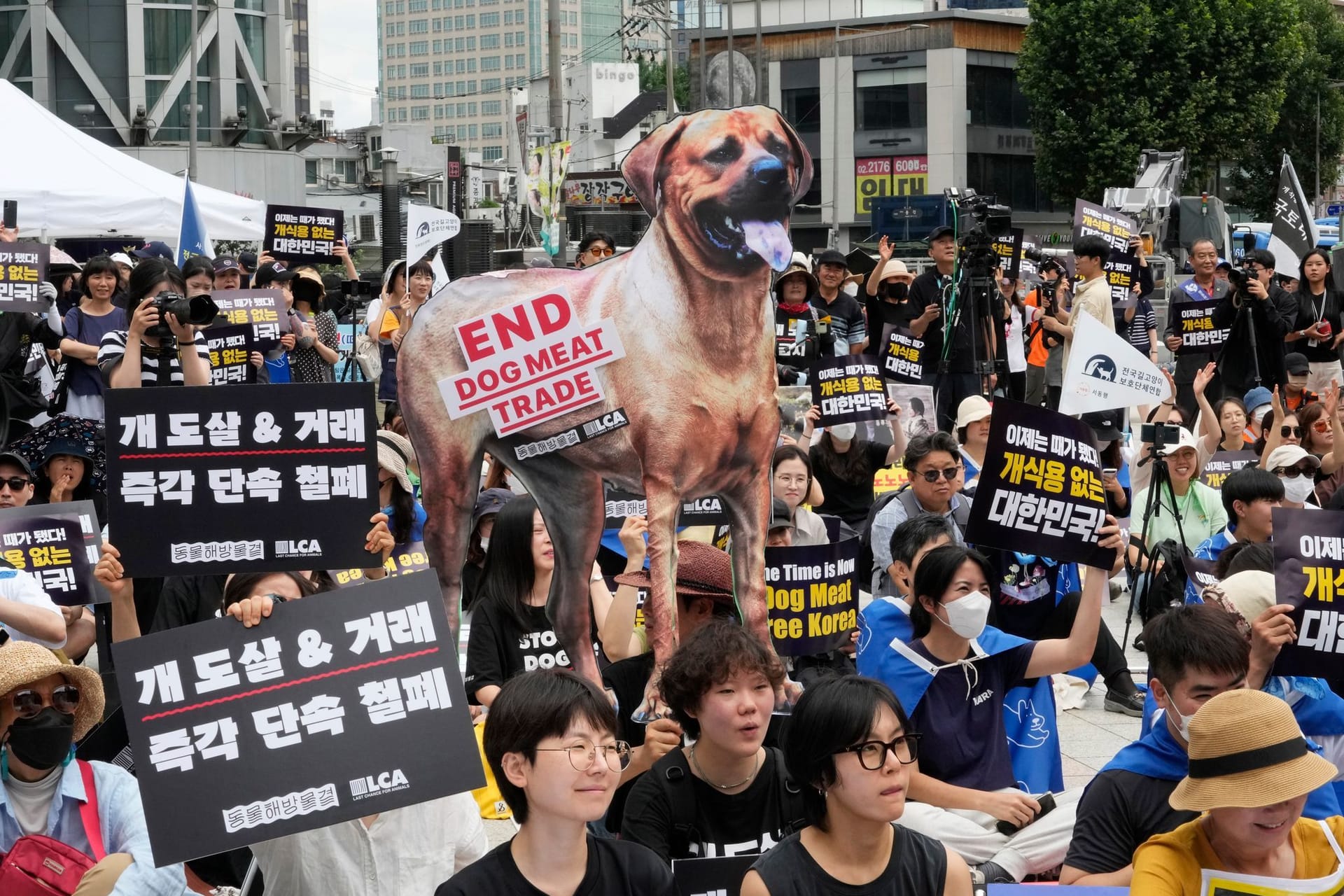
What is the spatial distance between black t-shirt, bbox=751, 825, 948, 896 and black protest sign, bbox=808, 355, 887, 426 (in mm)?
4458

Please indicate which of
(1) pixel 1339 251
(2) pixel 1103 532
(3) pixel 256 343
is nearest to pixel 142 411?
(2) pixel 1103 532

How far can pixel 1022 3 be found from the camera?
216 ft

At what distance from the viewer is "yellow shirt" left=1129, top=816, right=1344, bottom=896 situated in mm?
3266

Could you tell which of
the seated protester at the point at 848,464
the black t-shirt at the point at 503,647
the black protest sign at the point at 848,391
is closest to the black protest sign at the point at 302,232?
the seated protester at the point at 848,464

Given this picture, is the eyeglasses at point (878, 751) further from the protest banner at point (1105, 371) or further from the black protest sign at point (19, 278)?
the black protest sign at point (19, 278)

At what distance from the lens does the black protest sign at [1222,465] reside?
29.3ft

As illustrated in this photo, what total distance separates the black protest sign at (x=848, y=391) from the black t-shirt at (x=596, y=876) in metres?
4.51

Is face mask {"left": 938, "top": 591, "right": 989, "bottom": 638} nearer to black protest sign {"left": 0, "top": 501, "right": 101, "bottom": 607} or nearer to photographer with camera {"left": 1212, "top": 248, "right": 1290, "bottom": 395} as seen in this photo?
black protest sign {"left": 0, "top": 501, "right": 101, "bottom": 607}

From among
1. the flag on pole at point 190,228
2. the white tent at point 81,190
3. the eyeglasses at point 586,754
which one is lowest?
the eyeglasses at point 586,754

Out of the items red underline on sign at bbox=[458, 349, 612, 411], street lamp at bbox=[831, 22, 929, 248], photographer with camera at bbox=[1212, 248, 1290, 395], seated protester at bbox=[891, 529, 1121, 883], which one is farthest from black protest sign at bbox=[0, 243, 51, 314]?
street lamp at bbox=[831, 22, 929, 248]

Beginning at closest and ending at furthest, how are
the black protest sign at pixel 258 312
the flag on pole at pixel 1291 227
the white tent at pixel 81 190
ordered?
1. the black protest sign at pixel 258 312
2. the flag on pole at pixel 1291 227
3. the white tent at pixel 81 190

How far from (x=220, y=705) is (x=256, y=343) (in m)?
5.21

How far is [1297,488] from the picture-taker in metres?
8.06

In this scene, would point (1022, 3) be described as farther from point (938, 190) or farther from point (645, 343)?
point (645, 343)
